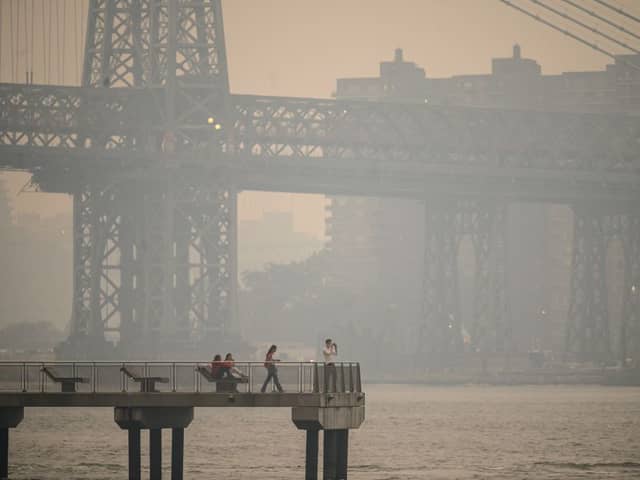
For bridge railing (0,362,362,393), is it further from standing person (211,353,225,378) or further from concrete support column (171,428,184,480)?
concrete support column (171,428,184,480)

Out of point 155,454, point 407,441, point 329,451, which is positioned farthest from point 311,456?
point 407,441

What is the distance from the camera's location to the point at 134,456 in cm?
7519

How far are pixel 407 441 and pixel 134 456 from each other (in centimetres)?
3894

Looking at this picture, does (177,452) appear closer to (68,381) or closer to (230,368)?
(230,368)

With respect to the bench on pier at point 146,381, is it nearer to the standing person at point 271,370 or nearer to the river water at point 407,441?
the standing person at point 271,370

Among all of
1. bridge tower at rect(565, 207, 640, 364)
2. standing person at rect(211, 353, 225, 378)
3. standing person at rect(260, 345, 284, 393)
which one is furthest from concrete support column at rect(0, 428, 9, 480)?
bridge tower at rect(565, 207, 640, 364)

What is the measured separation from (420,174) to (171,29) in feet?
87.4

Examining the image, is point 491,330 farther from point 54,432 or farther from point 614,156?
point 54,432

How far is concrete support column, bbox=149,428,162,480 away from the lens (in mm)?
76438

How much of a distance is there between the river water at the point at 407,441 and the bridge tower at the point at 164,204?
18.2 m

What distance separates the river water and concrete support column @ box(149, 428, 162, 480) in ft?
35.3

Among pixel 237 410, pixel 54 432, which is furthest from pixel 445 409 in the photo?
pixel 54 432

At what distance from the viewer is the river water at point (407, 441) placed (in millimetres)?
92312

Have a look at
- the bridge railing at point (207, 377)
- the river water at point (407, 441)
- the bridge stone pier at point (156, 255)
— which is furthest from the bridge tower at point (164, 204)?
the bridge railing at point (207, 377)
